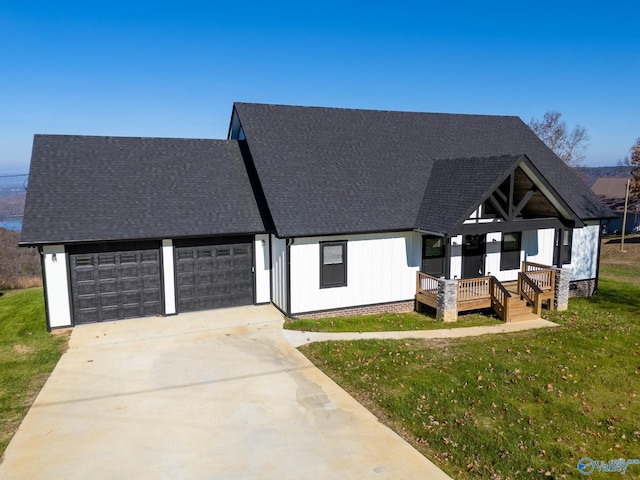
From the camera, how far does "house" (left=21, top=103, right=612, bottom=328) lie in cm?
1368

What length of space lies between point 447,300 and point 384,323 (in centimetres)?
211

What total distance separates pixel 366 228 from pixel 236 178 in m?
5.13

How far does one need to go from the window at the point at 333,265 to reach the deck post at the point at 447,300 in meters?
3.02

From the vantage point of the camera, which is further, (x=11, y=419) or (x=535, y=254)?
(x=535, y=254)

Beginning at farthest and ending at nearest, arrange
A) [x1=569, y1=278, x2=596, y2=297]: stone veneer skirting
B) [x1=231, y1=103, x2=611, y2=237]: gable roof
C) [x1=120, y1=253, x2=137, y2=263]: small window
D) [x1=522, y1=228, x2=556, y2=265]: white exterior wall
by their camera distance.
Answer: [x1=569, y1=278, x2=596, y2=297]: stone veneer skirting < [x1=522, y1=228, x2=556, y2=265]: white exterior wall < [x1=231, y1=103, x2=611, y2=237]: gable roof < [x1=120, y1=253, x2=137, y2=263]: small window

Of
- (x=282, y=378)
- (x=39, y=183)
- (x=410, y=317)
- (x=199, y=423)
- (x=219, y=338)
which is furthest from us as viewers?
(x=410, y=317)

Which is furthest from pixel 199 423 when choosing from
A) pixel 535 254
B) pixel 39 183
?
pixel 535 254

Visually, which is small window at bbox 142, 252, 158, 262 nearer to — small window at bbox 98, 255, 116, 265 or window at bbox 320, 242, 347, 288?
small window at bbox 98, 255, 116, 265

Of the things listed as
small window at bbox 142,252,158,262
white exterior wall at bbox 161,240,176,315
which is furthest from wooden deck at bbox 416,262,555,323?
small window at bbox 142,252,158,262

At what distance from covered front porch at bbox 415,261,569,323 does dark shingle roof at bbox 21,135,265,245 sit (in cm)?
599

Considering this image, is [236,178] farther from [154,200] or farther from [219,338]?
[219,338]

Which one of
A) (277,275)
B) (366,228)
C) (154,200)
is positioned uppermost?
(154,200)

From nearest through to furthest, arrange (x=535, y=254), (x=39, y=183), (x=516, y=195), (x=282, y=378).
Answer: (x=282, y=378), (x=39, y=183), (x=516, y=195), (x=535, y=254)

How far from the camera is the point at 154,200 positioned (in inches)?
575
